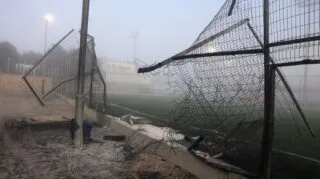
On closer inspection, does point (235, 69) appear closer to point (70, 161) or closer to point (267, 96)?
point (267, 96)

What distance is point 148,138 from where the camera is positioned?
8.41 m

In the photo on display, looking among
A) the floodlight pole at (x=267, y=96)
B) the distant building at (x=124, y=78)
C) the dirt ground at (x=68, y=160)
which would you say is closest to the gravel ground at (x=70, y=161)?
the dirt ground at (x=68, y=160)

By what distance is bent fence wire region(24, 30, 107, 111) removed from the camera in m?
13.9

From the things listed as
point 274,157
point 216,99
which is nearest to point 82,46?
point 216,99

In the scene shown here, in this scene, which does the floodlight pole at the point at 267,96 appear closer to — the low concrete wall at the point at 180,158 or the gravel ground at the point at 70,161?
the low concrete wall at the point at 180,158

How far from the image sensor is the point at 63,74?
20109mm

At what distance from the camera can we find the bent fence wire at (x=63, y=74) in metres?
13.9

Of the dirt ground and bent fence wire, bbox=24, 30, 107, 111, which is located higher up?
bent fence wire, bbox=24, 30, 107, 111

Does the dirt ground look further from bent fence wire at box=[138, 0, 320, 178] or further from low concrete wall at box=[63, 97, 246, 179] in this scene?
bent fence wire at box=[138, 0, 320, 178]

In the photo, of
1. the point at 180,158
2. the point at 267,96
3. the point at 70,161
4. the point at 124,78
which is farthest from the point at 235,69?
the point at 124,78

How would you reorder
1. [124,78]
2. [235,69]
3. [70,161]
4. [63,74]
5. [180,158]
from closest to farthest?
[235,69] < [180,158] < [70,161] < [63,74] < [124,78]

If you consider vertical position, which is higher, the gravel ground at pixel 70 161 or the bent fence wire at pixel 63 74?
the bent fence wire at pixel 63 74

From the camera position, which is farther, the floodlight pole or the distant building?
the distant building

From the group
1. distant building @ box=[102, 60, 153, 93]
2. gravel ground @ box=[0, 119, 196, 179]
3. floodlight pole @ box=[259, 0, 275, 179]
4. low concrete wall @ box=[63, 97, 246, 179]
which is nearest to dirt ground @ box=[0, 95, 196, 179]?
gravel ground @ box=[0, 119, 196, 179]
